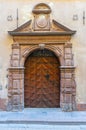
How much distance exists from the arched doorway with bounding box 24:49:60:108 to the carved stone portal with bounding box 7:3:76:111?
42 centimetres

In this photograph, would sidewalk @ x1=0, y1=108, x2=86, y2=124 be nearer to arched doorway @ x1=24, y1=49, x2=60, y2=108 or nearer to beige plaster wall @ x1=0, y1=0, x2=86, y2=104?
arched doorway @ x1=24, y1=49, x2=60, y2=108

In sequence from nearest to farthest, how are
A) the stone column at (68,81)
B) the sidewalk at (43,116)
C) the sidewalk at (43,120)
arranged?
the sidewalk at (43,120) < the sidewalk at (43,116) < the stone column at (68,81)

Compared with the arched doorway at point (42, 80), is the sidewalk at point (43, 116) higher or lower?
lower

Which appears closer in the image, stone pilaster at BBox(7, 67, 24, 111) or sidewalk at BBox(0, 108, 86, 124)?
sidewalk at BBox(0, 108, 86, 124)

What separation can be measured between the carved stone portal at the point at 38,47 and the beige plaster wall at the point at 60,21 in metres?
0.21

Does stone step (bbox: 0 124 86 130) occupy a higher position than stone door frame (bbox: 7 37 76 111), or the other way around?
stone door frame (bbox: 7 37 76 111)

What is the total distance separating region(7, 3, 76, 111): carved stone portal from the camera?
10.4 m

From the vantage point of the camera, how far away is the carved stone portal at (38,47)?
10.4 m

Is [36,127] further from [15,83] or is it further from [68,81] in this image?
[68,81]

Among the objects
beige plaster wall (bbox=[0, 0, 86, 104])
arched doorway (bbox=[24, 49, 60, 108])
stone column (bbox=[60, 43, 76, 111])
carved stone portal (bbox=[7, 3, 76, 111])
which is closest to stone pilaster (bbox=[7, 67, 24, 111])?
carved stone portal (bbox=[7, 3, 76, 111])

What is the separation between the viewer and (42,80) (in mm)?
10930

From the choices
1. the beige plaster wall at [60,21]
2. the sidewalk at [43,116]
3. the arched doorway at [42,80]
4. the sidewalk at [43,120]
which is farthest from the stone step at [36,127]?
the arched doorway at [42,80]

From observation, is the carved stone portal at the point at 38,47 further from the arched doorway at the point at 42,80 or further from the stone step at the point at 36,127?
the stone step at the point at 36,127

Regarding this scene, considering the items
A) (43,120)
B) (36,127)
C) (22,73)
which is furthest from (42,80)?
(36,127)
